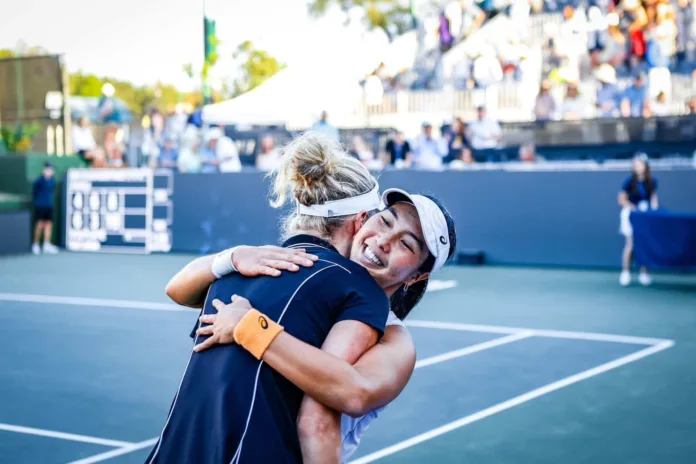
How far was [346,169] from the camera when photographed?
311 cm

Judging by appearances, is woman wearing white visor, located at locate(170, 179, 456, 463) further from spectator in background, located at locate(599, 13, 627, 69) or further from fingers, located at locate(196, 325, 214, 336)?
spectator in background, located at locate(599, 13, 627, 69)

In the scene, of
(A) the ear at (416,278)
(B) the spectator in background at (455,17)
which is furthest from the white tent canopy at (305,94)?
(A) the ear at (416,278)

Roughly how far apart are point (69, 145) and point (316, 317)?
2310 cm

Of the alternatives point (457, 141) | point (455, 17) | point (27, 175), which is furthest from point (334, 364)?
point (455, 17)

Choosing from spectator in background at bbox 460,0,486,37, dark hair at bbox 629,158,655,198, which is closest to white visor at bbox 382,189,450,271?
dark hair at bbox 629,158,655,198

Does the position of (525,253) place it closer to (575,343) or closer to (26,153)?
(575,343)

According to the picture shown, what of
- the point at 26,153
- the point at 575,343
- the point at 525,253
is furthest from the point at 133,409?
the point at 26,153

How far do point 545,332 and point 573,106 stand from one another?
1130cm

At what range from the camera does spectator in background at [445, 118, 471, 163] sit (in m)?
20.1

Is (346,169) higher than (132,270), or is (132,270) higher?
(346,169)

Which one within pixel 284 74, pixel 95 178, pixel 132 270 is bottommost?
pixel 132 270

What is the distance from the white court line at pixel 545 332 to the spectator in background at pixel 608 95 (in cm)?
1040

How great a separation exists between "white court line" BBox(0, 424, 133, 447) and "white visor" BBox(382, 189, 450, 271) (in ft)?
12.9

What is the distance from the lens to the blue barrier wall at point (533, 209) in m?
17.8
